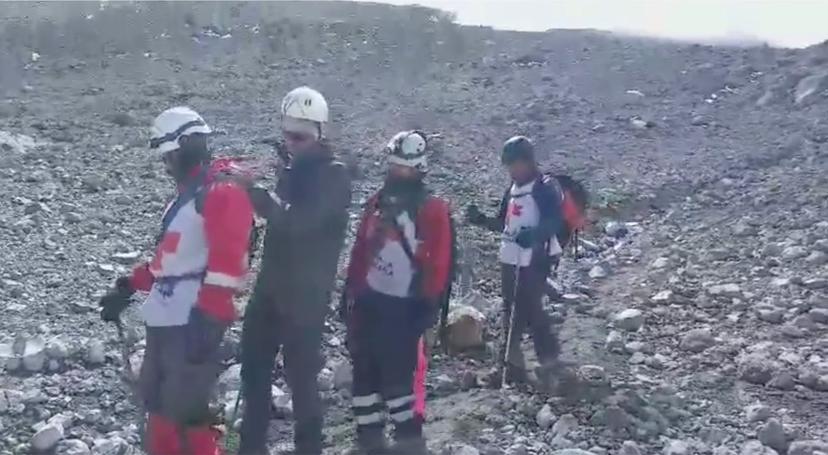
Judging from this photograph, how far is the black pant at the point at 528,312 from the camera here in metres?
7.02

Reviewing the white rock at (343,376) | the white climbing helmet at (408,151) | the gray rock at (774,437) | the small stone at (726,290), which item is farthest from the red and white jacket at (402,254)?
the small stone at (726,290)

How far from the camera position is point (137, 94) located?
1841cm

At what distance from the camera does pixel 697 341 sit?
25.9 feet

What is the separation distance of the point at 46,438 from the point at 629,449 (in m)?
2.96

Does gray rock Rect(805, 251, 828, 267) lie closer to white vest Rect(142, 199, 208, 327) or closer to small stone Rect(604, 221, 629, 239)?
small stone Rect(604, 221, 629, 239)

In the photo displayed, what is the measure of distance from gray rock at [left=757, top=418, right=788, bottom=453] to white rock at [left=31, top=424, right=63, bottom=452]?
12.1ft

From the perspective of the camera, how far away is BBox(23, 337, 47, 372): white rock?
663cm

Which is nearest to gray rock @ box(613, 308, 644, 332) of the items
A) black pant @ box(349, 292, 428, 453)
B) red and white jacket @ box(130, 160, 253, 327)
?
black pant @ box(349, 292, 428, 453)

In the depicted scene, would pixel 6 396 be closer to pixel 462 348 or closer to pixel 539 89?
pixel 462 348

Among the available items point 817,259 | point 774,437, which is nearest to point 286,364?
point 774,437

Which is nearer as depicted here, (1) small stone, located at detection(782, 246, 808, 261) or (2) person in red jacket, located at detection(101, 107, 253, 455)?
(2) person in red jacket, located at detection(101, 107, 253, 455)

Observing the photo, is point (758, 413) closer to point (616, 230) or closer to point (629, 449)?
point (629, 449)

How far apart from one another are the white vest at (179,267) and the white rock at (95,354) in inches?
93.8

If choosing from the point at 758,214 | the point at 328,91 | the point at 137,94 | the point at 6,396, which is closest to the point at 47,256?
the point at 6,396
